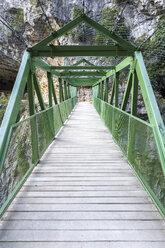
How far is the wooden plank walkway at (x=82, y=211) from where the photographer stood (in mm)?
2010

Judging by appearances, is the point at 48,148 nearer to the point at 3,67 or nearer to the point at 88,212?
the point at 88,212

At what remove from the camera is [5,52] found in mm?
21125

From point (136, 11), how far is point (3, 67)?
711 inches

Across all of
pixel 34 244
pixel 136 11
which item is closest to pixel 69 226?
pixel 34 244

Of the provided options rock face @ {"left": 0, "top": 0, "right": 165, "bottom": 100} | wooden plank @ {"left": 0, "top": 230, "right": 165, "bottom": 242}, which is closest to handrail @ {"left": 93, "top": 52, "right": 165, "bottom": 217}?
wooden plank @ {"left": 0, "top": 230, "right": 165, "bottom": 242}

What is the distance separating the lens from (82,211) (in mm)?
2498

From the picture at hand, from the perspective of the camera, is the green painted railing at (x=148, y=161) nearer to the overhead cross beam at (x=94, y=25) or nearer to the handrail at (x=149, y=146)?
the handrail at (x=149, y=146)

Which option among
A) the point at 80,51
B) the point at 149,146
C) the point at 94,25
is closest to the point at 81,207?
the point at 149,146

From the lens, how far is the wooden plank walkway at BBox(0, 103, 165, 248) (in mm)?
2010

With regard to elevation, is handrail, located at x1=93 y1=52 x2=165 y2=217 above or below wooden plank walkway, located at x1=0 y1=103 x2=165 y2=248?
above

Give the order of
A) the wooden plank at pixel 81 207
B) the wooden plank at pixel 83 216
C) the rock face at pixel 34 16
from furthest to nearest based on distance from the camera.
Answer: the rock face at pixel 34 16, the wooden plank at pixel 81 207, the wooden plank at pixel 83 216

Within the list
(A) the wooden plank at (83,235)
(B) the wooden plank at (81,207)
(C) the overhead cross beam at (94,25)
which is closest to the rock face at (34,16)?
(C) the overhead cross beam at (94,25)

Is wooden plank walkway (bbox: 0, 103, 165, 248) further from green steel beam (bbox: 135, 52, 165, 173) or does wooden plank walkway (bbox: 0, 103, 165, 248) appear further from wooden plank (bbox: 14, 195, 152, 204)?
green steel beam (bbox: 135, 52, 165, 173)

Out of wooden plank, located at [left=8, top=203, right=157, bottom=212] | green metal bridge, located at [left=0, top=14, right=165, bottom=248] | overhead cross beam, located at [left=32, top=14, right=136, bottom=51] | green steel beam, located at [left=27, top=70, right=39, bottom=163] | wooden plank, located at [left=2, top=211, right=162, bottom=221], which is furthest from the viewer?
overhead cross beam, located at [left=32, top=14, right=136, bottom=51]
